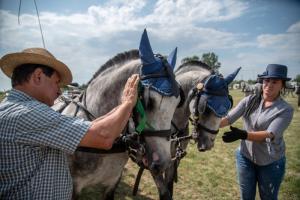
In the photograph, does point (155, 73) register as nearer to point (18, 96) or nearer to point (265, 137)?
point (18, 96)

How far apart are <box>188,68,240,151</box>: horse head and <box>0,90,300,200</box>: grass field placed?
6.99 feet

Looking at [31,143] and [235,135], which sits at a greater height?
[31,143]

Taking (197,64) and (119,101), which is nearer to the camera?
(119,101)

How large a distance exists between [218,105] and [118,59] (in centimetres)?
178

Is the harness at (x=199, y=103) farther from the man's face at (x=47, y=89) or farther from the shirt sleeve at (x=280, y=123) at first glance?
the man's face at (x=47, y=89)

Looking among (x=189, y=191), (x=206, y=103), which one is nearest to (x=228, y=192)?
(x=189, y=191)

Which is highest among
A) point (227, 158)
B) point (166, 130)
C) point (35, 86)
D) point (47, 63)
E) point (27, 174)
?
point (47, 63)

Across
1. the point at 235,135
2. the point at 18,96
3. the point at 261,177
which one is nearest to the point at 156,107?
the point at 18,96

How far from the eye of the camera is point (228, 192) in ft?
19.6

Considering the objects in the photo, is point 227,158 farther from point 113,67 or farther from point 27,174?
point 27,174

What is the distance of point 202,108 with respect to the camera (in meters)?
3.96

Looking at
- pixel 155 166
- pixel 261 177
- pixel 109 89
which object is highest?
pixel 109 89

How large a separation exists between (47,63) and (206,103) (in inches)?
105

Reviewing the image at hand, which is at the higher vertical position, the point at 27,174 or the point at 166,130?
the point at 166,130
